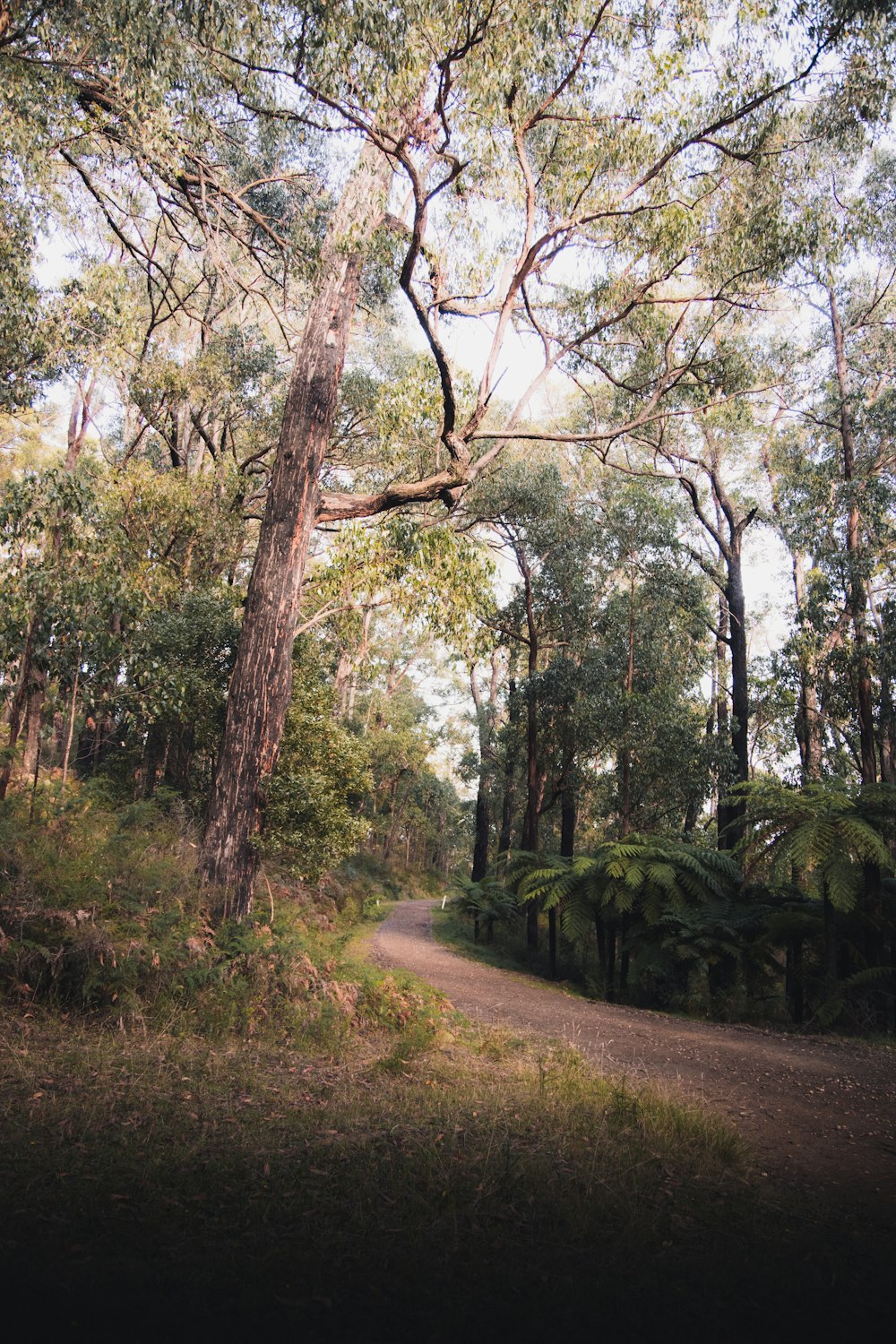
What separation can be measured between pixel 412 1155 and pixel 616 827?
1527cm

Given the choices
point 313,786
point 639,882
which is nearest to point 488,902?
point 639,882

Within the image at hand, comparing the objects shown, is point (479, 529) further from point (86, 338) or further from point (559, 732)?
point (86, 338)

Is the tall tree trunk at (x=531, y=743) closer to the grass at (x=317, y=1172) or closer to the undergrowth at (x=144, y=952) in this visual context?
the undergrowth at (x=144, y=952)

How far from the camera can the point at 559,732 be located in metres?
16.9

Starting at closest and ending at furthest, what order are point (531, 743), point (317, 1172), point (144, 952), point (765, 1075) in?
point (317, 1172)
point (144, 952)
point (765, 1075)
point (531, 743)

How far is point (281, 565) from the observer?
794cm

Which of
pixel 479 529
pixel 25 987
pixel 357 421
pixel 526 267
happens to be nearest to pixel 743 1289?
pixel 25 987

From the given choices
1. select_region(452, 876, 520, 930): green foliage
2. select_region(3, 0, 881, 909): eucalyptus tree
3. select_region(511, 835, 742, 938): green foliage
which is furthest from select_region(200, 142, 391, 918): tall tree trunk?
select_region(452, 876, 520, 930): green foliage

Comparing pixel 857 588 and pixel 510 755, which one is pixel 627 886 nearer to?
pixel 857 588

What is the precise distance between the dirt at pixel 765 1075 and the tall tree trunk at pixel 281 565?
117 inches

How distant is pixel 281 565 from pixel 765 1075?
21.6 feet

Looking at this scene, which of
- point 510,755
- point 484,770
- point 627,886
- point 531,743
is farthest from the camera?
point 484,770

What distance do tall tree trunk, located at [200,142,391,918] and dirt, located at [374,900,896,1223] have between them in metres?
2.96

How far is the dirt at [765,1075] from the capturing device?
3861 millimetres
